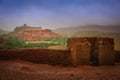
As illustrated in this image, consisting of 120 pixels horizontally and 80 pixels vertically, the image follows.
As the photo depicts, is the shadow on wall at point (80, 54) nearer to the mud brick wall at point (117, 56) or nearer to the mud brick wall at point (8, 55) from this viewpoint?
the mud brick wall at point (8, 55)

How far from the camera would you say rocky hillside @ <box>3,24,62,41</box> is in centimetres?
1677

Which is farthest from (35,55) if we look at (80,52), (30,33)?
(30,33)

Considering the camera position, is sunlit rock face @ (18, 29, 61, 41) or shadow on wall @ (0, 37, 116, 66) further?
sunlit rock face @ (18, 29, 61, 41)

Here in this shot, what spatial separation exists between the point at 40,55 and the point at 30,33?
6.71 m

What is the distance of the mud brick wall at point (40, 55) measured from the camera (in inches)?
446

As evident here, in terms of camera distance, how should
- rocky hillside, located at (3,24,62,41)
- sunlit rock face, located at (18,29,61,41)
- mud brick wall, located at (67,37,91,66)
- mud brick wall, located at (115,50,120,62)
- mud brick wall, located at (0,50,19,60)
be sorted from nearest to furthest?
mud brick wall, located at (67,37,91,66) < mud brick wall, located at (0,50,19,60) < mud brick wall, located at (115,50,120,62) < rocky hillside, located at (3,24,62,41) < sunlit rock face, located at (18,29,61,41)

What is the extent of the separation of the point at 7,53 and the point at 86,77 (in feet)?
15.8

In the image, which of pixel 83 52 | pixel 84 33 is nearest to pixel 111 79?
pixel 83 52

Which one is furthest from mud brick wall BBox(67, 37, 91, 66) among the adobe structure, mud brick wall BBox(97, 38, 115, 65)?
mud brick wall BBox(97, 38, 115, 65)

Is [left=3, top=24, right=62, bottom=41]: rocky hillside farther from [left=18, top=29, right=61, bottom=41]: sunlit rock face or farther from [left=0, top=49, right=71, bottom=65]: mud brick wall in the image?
[left=0, top=49, right=71, bottom=65]: mud brick wall

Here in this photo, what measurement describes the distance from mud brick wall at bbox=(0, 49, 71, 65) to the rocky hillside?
459 cm

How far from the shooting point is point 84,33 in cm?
1623

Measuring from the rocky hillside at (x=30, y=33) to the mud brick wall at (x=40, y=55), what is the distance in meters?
4.59

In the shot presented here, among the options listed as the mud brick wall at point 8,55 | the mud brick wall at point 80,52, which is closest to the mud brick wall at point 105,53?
the mud brick wall at point 80,52
